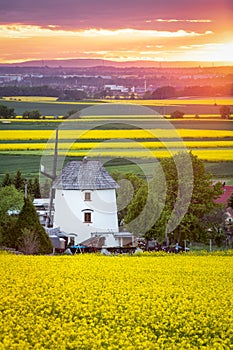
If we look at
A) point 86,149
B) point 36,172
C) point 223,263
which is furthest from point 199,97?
point 223,263

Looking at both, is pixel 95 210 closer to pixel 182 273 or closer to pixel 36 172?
pixel 36 172

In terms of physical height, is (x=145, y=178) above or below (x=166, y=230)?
above

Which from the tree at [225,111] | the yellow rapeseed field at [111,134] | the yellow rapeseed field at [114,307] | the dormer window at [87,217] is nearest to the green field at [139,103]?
the tree at [225,111]

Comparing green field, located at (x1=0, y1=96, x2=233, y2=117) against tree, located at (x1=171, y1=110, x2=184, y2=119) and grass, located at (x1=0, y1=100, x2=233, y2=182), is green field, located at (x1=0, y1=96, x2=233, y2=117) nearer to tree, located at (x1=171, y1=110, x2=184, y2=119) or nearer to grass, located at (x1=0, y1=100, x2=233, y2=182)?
grass, located at (x1=0, y1=100, x2=233, y2=182)

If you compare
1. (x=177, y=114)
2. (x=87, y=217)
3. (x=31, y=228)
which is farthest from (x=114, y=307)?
(x=177, y=114)

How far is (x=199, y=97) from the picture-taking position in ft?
173

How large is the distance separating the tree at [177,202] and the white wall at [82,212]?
2.75ft

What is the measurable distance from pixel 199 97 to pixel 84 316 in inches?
1650

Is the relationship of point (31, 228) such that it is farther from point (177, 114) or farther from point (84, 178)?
point (177, 114)

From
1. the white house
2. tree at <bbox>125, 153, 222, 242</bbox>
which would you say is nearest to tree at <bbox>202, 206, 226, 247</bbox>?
tree at <bbox>125, 153, 222, 242</bbox>

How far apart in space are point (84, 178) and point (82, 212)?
1392mm

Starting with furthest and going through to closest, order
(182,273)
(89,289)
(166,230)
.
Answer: (166,230), (182,273), (89,289)

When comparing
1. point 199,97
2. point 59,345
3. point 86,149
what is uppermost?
point 199,97

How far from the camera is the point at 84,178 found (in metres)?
34.7
